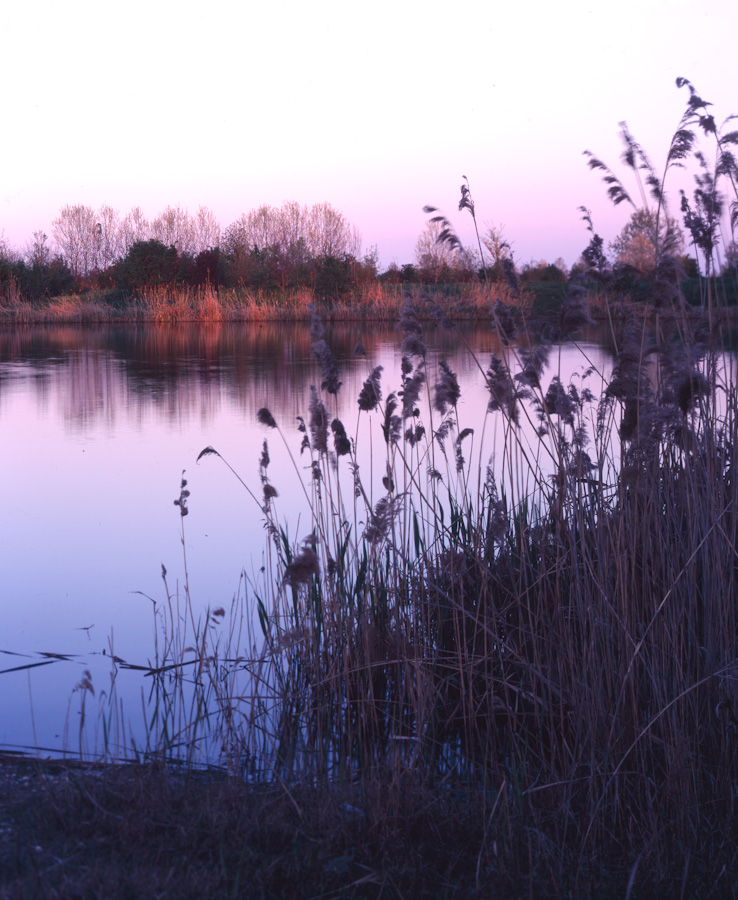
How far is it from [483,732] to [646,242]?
1.50 meters

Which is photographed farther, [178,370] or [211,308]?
[211,308]

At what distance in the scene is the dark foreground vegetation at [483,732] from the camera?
1.70m

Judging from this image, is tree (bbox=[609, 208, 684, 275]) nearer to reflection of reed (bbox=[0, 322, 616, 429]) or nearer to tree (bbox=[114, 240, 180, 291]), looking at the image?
reflection of reed (bbox=[0, 322, 616, 429])

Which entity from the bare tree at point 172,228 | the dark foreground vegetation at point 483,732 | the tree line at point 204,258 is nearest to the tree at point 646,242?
the dark foreground vegetation at point 483,732

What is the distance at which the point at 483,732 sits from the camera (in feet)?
8.54

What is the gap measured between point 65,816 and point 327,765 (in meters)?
0.81

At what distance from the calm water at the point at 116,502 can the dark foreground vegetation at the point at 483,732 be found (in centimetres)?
35

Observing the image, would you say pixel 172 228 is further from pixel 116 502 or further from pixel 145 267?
pixel 116 502

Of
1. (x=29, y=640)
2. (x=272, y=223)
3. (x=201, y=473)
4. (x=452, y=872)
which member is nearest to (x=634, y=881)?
(x=452, y=872)

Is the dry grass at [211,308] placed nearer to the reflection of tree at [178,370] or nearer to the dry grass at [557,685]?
the reflection of tree at [178,370]

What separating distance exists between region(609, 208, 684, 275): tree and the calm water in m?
0.64

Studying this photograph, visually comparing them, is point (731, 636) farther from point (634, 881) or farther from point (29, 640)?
point (29, 640)

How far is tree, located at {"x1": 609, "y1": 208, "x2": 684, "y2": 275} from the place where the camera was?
2264 mm

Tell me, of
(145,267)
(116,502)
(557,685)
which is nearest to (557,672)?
(557,685)
